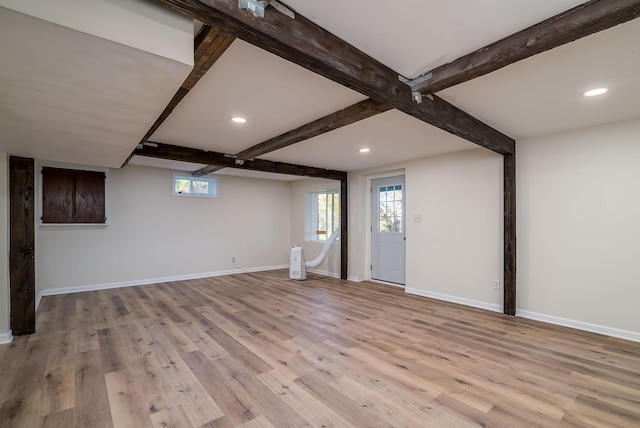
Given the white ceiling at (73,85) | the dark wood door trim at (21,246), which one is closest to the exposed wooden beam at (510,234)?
the white ceiling at (73,85)

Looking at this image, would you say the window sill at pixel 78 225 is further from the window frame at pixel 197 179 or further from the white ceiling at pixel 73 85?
the white ceiling at pixel 73 85

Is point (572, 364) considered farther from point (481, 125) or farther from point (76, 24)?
point (76, 24)

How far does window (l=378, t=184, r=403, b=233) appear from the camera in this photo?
5273 millimetres

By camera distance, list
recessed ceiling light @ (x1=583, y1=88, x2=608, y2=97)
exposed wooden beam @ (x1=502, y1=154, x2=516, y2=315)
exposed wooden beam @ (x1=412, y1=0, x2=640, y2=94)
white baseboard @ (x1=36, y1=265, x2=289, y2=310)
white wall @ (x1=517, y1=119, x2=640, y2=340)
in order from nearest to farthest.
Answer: exposed wooden beam @ (x1=412, y1=0, x2=640, y2=94), recessed ceiling light @ (x1=583, y1=88, x2=608, y2=97), white wall @ (x1=517, y1=119, x2=640, y2=340), exposed wooden beam @ (x1=502, y1=154, x2=516, y2=315), white baseboard @ (x1=36, y1=265, x2=289, y2=310)

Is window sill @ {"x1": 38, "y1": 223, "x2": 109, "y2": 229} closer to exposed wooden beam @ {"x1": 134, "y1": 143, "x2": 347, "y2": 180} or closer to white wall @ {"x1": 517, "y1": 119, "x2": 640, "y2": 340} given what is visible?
exposed wooden beam @ {"x1": 134, "y1": 143, "x2": 347, "y2": 180}

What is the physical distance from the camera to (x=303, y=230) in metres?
7.12

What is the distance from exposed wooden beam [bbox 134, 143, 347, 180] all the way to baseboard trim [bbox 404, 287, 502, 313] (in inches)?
102

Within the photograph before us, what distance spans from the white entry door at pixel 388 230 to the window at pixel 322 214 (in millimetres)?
1110

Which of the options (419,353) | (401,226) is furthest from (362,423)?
(401,226)

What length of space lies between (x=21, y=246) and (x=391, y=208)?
16.9ft

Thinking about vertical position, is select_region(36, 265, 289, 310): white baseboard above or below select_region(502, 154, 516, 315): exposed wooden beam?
below

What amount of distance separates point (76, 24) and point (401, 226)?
16.1ft

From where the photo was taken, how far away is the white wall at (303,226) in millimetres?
6316

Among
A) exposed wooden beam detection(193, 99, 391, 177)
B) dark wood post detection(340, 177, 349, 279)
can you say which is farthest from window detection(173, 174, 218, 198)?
dark wood post detection(340, 177, 349, 279)
